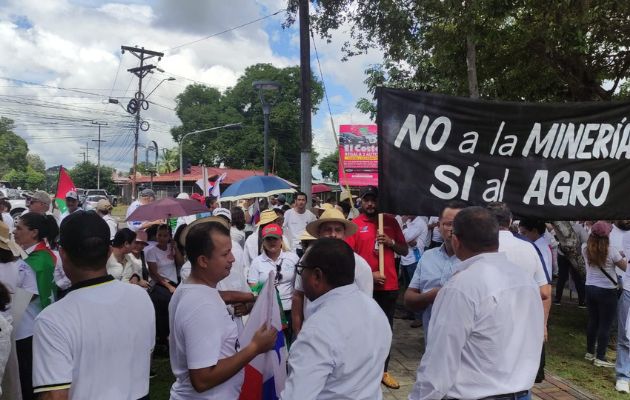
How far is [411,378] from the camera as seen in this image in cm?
523

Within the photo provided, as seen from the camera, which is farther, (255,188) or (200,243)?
(255,188)

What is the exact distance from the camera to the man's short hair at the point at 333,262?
2162 millimetres

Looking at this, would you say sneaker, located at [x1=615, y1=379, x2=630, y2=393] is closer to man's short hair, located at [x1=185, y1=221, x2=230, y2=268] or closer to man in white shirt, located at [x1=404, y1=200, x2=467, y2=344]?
man in white shirt, located at [x1=404, y1=200, x2=467, y2=344]

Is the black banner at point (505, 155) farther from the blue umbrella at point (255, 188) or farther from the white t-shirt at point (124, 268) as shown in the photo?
→ the blue umbrella at point (255, 188)

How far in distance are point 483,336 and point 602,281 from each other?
4.37 metres

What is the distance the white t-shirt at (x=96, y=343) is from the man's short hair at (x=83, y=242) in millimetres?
81

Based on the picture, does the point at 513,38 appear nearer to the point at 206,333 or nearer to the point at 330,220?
the point at 330,220

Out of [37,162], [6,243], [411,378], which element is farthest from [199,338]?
[37,162]

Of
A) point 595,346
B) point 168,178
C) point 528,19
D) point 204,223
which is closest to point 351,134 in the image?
point 168,178

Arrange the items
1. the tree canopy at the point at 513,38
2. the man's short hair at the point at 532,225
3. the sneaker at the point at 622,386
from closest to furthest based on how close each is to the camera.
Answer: the sneaker at the point at 622,386 → the man's short hair at the point at 532,225 → the tree canopy at the point at 513,38

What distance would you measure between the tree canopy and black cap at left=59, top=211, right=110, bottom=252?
22.5 ft

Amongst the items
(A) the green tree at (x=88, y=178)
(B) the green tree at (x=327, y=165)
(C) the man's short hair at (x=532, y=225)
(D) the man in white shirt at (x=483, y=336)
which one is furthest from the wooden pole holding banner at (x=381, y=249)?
(A) the green tree at (x=88, y=178)

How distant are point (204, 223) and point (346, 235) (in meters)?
2.23

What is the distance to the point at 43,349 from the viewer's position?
180cm
